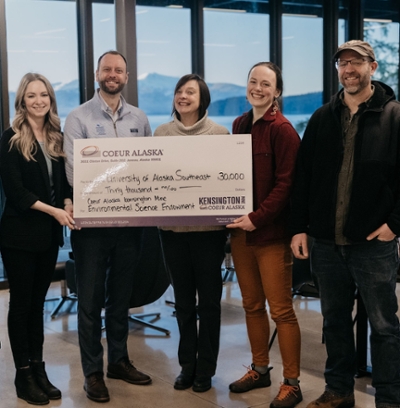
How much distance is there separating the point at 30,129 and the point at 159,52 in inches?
194

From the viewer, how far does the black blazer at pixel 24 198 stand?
300cm

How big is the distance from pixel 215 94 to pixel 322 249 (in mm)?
5640

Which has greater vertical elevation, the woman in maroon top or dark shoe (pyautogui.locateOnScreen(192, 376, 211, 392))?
the woman in maroon top

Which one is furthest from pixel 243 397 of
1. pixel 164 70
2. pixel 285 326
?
pixel 164 70

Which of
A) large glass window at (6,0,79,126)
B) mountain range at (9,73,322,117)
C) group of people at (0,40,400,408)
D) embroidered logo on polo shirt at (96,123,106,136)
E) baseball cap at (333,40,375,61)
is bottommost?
group of people at (0,40,400,408)

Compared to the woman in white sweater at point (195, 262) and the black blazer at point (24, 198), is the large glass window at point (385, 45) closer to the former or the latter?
the woman in white sweater at point (195, 262)

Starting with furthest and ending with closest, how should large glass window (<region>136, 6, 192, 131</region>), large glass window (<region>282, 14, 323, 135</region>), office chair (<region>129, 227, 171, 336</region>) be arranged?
large glass window (<region>282, 14, 323, 135</region>), large glass window (<region>136, 6, 192, 131</region>), office chair (<region>129, 227, 171, 336</region>)

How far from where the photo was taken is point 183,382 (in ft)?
10.9

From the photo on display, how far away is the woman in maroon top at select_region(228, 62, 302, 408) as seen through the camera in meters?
2.97

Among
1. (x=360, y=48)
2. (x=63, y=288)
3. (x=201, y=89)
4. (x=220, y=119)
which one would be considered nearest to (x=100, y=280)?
(x=201, y=89)

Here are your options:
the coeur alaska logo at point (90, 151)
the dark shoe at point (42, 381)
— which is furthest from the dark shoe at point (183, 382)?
the coeur alaska logo at point (90, 151)

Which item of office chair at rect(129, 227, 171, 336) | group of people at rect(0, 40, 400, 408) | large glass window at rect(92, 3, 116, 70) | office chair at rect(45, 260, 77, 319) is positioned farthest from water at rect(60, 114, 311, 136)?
group of people at rect(0, 40, 400, 408)

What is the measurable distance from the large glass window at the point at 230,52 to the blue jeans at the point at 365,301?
213 inches

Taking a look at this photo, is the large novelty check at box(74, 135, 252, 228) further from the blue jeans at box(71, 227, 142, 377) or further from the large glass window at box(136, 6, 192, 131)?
the large glass window at box(136, 6, 192, 131)
